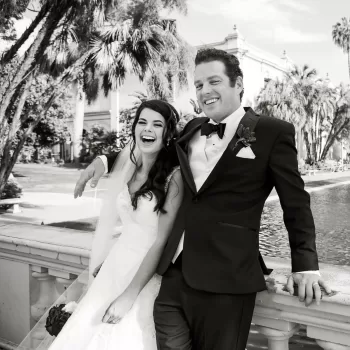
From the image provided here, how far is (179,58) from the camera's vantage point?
13.8 meters

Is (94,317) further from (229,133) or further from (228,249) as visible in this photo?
(229,133)

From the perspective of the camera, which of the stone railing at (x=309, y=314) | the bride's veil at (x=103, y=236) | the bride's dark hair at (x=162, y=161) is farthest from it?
the bride's veil at (x=103, y=236)

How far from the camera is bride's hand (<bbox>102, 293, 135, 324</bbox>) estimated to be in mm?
1878

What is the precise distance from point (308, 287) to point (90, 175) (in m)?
1.25

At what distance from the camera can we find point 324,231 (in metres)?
9.67

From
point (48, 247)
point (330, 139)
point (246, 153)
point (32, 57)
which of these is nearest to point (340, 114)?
point (330, 139)

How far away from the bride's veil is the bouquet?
0.09 metres

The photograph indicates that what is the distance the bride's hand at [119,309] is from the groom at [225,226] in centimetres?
14

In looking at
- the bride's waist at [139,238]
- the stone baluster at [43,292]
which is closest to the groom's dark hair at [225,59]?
the bride's waist at [139,238]

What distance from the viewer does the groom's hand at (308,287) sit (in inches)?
61.6

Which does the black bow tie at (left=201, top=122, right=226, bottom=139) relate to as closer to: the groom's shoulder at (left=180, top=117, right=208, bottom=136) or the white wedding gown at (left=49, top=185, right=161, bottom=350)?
the groom's shoulder at (left=180, top=117, right=208, bottom=136)

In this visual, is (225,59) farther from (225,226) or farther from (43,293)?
(43,293)

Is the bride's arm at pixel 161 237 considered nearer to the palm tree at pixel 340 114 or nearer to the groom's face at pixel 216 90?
the groom's face at pixel 216 90

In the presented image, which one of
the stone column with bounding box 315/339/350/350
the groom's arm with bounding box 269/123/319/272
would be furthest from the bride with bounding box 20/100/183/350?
the stone column with bounding box 315/339/350/350
